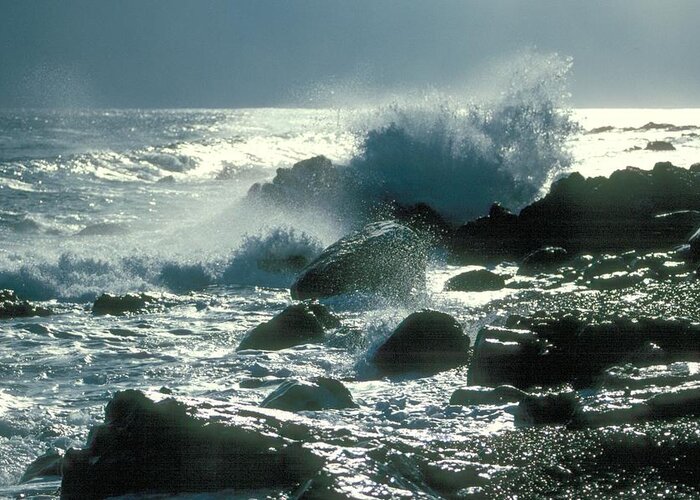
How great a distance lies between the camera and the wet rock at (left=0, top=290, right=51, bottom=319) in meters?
9.03

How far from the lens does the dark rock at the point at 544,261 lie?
9.82 metres

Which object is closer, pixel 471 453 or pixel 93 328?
pixel 471 453

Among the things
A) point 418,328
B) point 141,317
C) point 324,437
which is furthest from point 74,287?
point 324,437

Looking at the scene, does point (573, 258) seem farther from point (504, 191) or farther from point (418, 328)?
point (504, 191)

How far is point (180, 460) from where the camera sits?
11.4 ft

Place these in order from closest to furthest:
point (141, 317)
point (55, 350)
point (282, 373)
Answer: point (282, 373) < point (55, 350) < point (141, 317)

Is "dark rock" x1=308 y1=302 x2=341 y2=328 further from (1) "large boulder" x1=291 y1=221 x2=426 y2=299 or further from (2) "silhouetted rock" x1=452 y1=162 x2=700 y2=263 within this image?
(2) "silhouetted rock" x1=452 y1=162 x2=700 y2=263

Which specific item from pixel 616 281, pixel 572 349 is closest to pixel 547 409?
pixel 572 349

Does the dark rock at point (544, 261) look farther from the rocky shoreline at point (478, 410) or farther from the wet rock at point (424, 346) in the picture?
the wet rock at point (424, 346)

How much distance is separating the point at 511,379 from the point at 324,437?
1840 millimetres

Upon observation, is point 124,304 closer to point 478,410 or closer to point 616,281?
point 616,281


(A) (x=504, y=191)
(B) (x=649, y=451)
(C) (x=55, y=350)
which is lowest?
(C) (x=55, y=350)

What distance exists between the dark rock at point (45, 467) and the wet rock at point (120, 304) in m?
4.86

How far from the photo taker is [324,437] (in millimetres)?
3578
